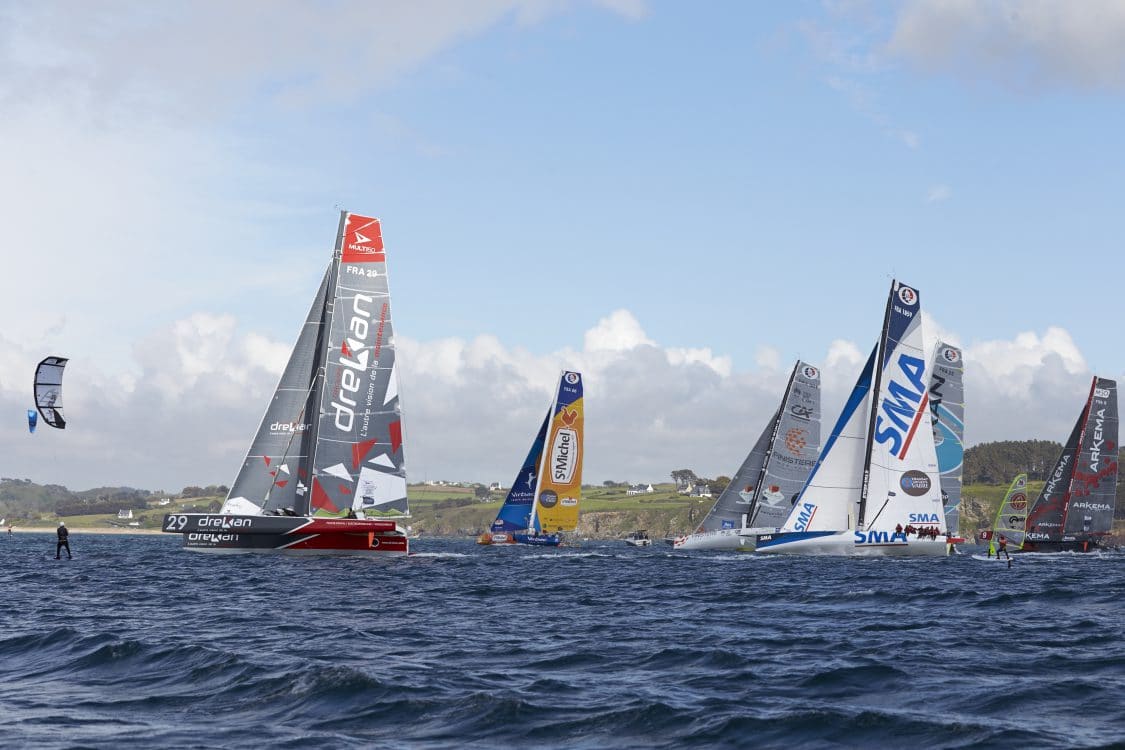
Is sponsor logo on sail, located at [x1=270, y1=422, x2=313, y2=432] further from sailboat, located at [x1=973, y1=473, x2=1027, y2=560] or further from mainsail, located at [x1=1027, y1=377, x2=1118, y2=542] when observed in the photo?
sailboat, located at [x1=973, y1=473, x2=1027, y2=560]

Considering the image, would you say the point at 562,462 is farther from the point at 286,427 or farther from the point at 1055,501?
the point at 1055,501

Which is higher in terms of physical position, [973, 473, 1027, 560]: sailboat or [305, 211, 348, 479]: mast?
[305, 211, 348, 479]: mast

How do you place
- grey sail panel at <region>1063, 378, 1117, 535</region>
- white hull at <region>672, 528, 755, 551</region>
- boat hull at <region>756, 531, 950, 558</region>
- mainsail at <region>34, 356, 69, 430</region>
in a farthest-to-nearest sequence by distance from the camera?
white hull at <region>672, 528, 755, 551</region> < grey sail panel at <region>1063, 378, 1117, 535</region> < boat hull at <region>756, 531, 950, 558</region> < mainsail at <region>34, 356, 69, 430</region>

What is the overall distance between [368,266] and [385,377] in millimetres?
5068

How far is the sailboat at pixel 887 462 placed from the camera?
59062mm

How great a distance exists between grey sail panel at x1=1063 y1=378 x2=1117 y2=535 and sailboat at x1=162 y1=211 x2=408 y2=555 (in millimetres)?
53181

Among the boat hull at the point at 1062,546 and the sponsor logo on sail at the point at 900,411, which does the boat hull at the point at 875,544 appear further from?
the boat hull at the point at 1062,546

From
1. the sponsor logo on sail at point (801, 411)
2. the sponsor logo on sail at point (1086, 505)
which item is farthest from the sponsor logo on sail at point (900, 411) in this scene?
the sponsor logo on sail at point (1086, 505)

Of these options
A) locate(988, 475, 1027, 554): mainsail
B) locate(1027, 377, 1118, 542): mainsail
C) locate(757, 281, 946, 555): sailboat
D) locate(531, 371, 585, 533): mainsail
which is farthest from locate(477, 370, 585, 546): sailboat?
locate(988, 475, 1027, 554): mainsail

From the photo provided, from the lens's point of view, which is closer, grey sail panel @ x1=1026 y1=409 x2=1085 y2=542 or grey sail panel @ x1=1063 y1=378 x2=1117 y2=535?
grey sail panel @ x1=1063 y1=378 x2=1117 y2=535

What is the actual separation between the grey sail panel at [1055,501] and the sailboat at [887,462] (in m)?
26.1

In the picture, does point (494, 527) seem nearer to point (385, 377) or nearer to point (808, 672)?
point (385, 377)

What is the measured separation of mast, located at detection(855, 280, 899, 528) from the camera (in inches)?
2333

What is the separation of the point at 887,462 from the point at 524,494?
29.8 m
